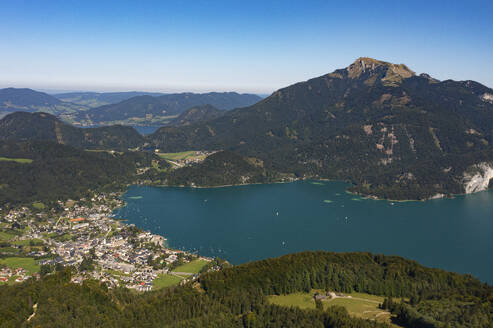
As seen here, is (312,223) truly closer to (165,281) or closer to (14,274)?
(165,281)

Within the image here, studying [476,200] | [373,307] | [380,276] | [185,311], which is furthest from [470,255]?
[185,311]

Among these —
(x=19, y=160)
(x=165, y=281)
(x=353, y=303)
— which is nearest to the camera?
(x=353, y=303)

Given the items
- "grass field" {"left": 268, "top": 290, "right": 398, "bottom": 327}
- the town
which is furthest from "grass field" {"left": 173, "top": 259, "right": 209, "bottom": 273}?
"grass field" {"left": 268, "top": 290, "right": 398, "bottom": 327}

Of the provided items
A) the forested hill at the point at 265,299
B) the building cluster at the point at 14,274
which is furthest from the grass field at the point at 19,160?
the forested hill at the point at 265,299

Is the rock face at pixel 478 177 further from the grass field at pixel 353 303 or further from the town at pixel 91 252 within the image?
the town at pixel 91 252

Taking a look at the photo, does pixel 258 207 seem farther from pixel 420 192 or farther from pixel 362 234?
pixel 420 192

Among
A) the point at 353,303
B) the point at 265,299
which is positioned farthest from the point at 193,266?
the point at 353,303

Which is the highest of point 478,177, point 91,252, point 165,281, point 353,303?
Answer: point 478,177
